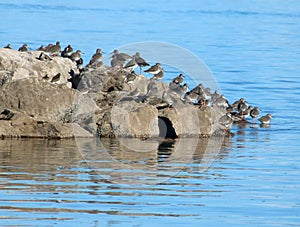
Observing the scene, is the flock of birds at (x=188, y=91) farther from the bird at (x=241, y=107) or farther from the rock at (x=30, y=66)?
the rock at (x=30, y=66)

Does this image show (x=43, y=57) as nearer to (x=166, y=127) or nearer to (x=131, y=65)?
(x=131, y=65)

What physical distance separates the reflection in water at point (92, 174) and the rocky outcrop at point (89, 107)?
42 cm

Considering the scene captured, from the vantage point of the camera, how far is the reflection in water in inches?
413

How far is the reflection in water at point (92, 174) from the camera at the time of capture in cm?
1049

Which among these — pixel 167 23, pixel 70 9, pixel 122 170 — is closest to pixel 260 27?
pixel 167 23

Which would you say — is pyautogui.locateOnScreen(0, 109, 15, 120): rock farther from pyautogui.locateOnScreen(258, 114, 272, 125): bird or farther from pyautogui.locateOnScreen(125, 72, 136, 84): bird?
pyautogui.locateOnScreen(258, 114, 272, 125): bird

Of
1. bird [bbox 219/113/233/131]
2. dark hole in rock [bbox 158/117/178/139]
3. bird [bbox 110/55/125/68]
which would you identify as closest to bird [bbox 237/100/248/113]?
bird [bbox 219/113/233/131]

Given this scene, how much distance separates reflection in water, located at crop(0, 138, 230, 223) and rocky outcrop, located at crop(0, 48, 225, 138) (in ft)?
1.39

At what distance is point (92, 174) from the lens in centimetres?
1263

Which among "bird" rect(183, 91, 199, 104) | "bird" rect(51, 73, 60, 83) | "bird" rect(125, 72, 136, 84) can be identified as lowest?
"bird" rect(183, 91, 199, 104)

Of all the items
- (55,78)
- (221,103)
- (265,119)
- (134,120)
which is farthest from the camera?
(265,119)

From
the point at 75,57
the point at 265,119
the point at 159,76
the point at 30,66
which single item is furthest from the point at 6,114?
the point at 265,119

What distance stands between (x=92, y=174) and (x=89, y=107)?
4.02 meters

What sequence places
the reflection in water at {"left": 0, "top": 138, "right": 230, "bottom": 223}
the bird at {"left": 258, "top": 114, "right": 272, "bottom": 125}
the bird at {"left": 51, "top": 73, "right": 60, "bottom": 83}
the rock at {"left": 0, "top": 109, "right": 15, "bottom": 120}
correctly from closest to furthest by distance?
the reflection in water at {"left": 0, "top": 138, "right": 230, "bottom": 223} < the rock at {"left": 0, "top": 109, "right": 15, "bottom": 120} < the bird at {"left": 51, "top": 73, "right": 60, "bottom": 83} < the bird at {"left": 258, "top": 114, "right": 272, "bottom": 125}
